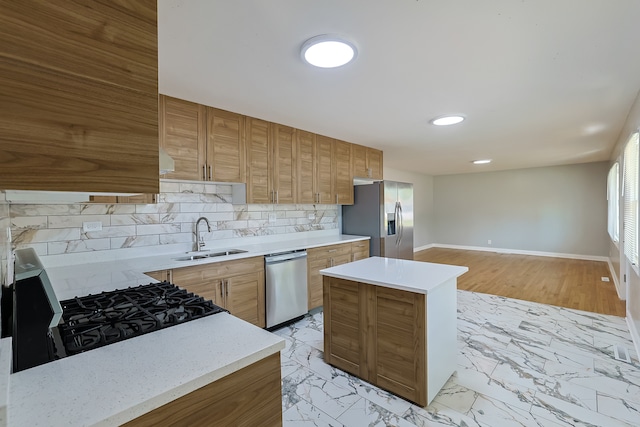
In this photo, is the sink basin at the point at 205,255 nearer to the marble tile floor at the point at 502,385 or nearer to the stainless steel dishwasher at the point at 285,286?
the stainless steel dishwasher at the point at 285,286

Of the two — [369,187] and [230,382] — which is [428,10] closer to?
[230,382]

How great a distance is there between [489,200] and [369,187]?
553cm

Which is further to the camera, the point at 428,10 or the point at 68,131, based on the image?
the point at 428,10

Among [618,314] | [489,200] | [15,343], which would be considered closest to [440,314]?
[15,343]

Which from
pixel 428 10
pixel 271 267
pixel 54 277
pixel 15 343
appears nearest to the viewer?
pixel 15 343

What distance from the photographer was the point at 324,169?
4082 millimetres

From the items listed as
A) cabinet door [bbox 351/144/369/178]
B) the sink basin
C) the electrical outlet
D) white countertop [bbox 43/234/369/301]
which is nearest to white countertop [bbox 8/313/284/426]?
white countertop [bbox 43/234/369/301]

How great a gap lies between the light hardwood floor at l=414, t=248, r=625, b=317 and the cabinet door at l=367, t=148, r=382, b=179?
2.35 meters

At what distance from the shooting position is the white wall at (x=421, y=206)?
8250 mm

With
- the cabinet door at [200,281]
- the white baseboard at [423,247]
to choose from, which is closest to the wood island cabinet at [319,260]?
the cabinet door at [200,281]

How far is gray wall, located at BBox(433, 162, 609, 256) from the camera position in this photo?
6.77 m

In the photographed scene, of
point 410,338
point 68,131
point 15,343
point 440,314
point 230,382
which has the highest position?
point 68,131

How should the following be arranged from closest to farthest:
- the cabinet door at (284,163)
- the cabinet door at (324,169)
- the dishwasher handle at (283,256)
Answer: the dishwasher handle at (283,256)
the cabinet door at (284,163)
the cabinet door at (324,169)

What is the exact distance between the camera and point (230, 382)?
0.85m
